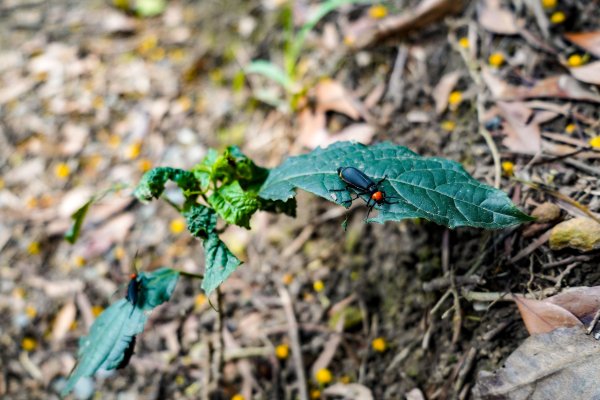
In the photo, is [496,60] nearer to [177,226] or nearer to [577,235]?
[577,235]

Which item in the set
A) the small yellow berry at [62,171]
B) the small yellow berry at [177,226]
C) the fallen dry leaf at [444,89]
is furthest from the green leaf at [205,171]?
the small yellow berry at [62,171]

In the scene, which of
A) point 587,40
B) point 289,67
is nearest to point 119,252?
point 289,67

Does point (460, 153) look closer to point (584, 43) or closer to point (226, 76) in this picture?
point (584, 43)

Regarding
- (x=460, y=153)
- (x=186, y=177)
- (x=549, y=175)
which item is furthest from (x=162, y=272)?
(x=549, y=175)

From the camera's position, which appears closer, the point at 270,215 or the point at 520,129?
the point at 520,129

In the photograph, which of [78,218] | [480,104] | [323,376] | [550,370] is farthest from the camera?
[480,104]

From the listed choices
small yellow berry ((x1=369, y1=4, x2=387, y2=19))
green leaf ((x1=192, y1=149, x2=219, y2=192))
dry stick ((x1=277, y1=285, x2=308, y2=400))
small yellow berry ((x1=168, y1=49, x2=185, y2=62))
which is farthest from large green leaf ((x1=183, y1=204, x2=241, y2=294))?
small yellow berry ((x1=168, y1=49, x2=185, y2=62))

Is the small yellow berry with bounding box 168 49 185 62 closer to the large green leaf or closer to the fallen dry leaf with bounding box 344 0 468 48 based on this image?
the fallen dry leaf with bounding box 344 0 468 48
